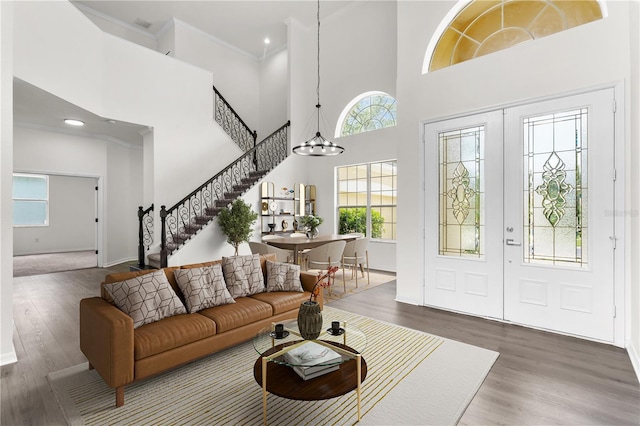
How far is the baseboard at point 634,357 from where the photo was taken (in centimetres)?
260

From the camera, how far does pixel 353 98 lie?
7750mm

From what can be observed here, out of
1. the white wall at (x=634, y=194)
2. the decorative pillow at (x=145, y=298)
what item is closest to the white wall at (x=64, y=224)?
the decorative pillow at (x=145, y=298)

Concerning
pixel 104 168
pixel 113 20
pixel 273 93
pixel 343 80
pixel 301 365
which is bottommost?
pixel 301 365

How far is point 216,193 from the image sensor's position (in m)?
7.66

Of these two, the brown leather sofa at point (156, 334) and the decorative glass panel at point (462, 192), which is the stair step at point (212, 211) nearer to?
the brown leather sofa at point (156, 334)

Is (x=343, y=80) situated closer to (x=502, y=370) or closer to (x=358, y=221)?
(x=358, y=221)

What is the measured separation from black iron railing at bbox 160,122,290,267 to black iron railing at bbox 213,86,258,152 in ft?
1.79

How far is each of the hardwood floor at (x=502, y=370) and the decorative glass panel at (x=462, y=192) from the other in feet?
3.06

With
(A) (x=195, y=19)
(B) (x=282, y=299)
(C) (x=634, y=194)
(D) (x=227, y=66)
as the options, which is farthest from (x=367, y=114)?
Answer: (B) (x=282, y=299)

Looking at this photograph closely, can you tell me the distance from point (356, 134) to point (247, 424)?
6.51 m

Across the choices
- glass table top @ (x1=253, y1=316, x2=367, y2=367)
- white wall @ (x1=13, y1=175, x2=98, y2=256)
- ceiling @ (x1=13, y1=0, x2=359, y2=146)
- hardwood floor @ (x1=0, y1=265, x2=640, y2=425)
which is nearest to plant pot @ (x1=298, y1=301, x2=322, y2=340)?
glass table top @ (x1=253, y1=316, x2=367, y2=367)

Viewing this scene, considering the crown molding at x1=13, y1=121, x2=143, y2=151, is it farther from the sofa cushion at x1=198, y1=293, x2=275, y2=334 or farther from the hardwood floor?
the sofa cushion at x1=198, y1=293, x2=275, y2=334

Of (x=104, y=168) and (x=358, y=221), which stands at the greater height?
(x=104, y=168)

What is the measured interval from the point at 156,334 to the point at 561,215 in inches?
160
